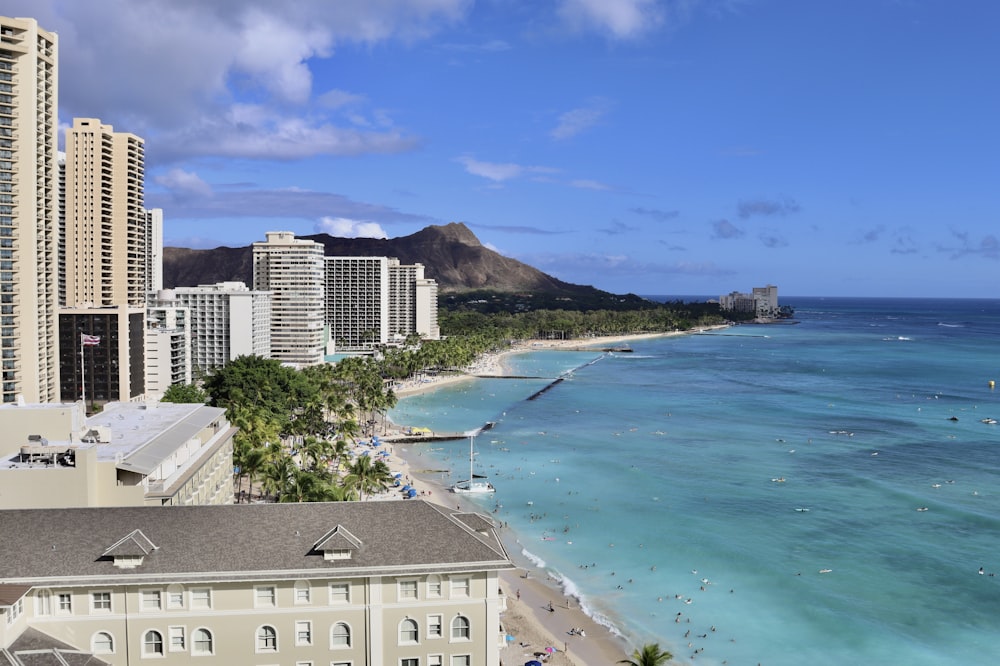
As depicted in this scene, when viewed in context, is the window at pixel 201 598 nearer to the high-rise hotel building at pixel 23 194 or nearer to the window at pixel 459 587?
the window at pixel 459 587

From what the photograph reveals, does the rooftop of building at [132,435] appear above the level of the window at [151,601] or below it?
above

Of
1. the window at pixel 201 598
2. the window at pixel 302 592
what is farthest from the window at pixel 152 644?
the window at pixel 302 592

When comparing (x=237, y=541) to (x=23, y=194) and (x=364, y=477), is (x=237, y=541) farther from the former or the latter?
(x=23, y=194)

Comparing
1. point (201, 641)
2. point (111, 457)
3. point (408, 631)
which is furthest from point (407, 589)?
point (111, 457)

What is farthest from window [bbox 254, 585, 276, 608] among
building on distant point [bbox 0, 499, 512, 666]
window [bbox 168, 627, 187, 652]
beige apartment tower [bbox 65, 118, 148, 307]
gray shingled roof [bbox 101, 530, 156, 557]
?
beige apartment tower [bbox 65, 118, 148, 307]

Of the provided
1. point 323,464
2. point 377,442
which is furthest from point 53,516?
point 377,442

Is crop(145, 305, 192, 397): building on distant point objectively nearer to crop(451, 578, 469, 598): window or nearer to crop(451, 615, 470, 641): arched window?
crop(451, 615, 470, 641): arched window
